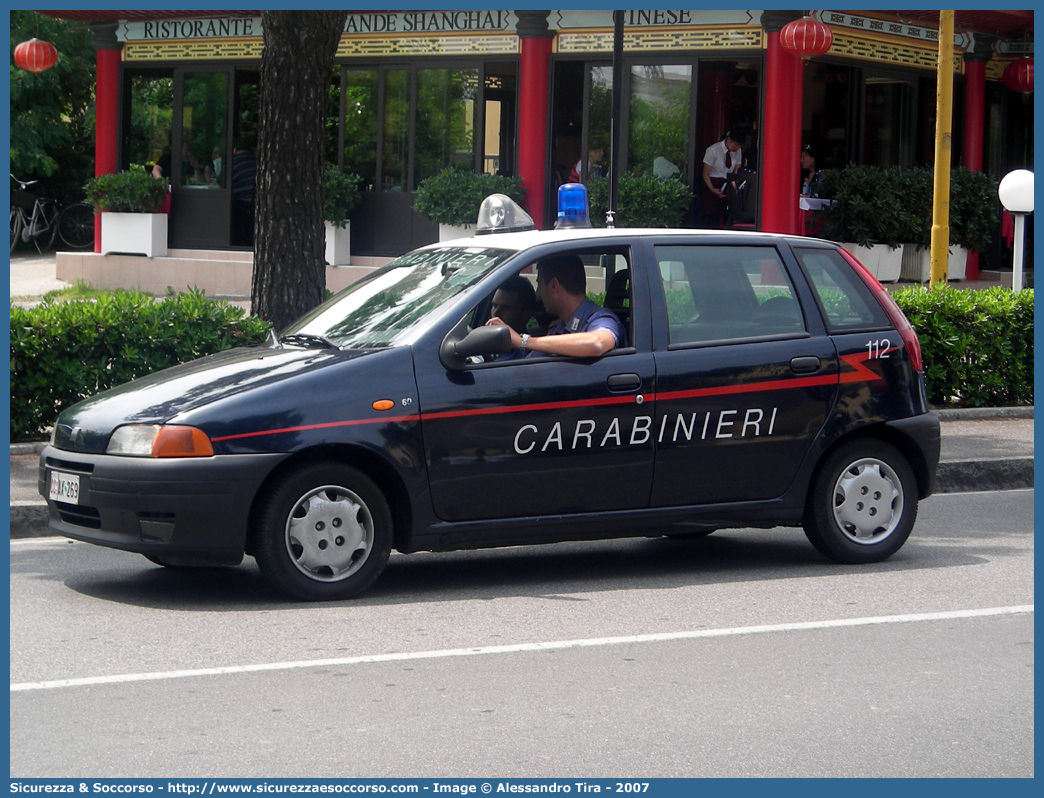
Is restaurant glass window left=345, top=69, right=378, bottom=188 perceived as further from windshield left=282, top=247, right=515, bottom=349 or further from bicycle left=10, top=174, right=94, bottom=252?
windshield left=282, top=247, right=515, bottom=349

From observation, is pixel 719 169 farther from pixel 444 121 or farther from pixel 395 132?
pixel 395 132

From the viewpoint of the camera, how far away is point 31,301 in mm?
20109

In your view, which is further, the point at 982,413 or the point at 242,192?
the point at 242,192

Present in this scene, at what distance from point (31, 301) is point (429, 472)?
1523cm

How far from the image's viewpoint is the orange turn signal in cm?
609

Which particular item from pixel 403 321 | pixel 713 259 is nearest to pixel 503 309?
pixel 403 321

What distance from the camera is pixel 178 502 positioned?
6.07 meters

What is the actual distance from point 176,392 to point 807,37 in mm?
13889

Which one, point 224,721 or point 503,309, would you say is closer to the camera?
point 224,721

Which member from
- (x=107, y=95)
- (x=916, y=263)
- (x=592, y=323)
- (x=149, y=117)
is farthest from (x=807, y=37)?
(x=592, y=323)

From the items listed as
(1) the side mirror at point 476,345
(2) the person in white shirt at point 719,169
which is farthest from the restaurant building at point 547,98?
(1) the side mirror at point 476,345

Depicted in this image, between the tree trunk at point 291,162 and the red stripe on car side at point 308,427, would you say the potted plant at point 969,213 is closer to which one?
the tree trunk at point 291,162

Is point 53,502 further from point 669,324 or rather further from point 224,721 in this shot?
point 669,324

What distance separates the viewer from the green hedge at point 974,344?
12.5m
